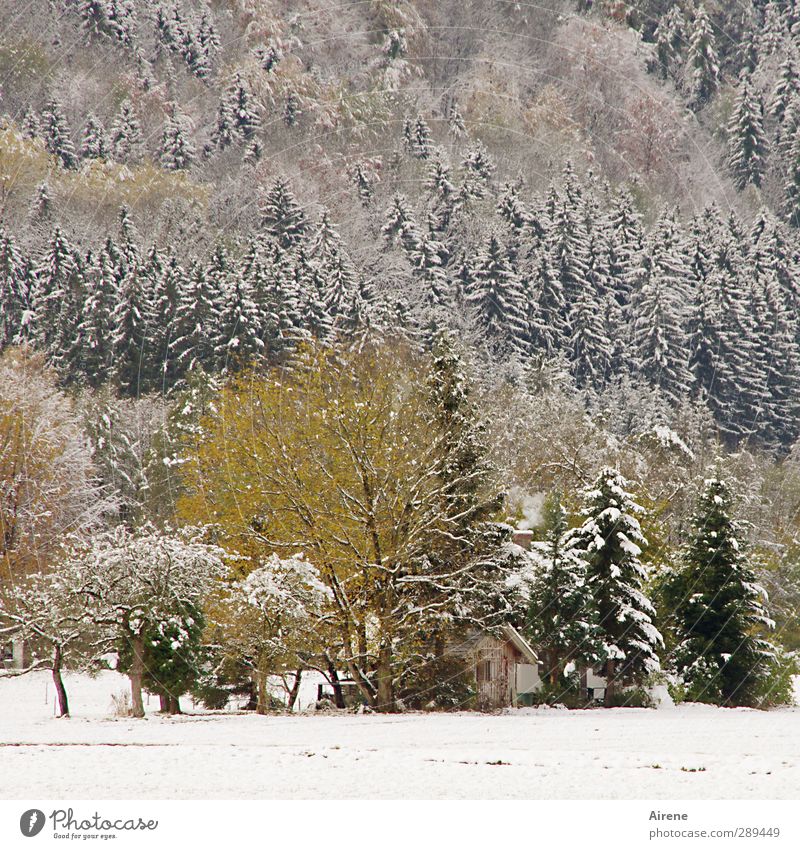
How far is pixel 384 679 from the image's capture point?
3061 cm

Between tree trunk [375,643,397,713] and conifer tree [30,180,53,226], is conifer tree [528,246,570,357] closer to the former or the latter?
conifer tree [30,180,53,226]

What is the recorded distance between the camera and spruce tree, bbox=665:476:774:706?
Result: 37344 mm

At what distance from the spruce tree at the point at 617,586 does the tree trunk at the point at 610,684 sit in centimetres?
4

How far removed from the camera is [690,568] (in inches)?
1502

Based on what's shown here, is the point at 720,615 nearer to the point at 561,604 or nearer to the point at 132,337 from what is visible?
the point at 561,604

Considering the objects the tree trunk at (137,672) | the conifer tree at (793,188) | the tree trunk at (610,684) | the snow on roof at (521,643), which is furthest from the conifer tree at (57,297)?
the conifer tree at (793,188)

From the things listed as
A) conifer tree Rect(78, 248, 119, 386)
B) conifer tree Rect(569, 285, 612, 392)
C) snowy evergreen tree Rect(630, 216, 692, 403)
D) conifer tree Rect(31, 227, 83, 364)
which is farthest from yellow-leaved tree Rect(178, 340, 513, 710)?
conifer tree Rect(569, 285, 612, 392)

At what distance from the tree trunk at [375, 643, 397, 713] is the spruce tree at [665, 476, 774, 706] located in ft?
36.9

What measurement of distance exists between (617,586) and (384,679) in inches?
410

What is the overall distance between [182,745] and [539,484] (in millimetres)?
47272

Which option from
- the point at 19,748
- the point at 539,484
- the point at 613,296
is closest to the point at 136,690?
the point at 19,748

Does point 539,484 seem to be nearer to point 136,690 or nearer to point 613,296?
point 136,690

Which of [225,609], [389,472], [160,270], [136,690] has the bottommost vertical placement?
[136,690]

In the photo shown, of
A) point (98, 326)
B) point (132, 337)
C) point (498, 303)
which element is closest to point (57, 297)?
point (98, 326)
